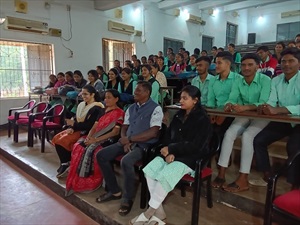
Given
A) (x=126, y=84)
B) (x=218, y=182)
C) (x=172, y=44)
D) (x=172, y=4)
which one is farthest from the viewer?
(x=172, y=44)

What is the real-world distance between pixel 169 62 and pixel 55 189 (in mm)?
4463

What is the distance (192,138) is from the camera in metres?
1.77

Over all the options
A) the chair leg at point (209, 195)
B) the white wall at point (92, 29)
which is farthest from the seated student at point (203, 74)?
the white wall at point (92, 29)

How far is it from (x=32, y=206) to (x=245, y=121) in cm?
206

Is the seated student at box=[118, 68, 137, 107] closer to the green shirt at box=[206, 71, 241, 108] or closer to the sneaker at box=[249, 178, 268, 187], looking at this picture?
the green shirt at box=[206, 71, 241, 108]

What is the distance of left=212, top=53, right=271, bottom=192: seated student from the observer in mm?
1926

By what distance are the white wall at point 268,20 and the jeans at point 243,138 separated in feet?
33.2

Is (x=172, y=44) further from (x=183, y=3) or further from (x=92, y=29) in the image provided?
(x=92, y=29)

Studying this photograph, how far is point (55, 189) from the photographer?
101 inches

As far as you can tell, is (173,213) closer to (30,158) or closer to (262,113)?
(262,113)

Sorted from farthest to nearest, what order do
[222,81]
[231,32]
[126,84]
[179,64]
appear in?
[231,32]
[179,64]
[126,84]
[222,81]

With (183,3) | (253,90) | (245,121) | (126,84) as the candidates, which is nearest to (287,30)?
(183,3)

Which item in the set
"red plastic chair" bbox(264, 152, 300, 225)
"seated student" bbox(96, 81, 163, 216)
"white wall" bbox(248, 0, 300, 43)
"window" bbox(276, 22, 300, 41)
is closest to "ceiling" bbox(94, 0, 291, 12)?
"white wall" bbox(248, 0, 300, 43)

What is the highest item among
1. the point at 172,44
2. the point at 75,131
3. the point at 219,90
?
the point at 172,44
